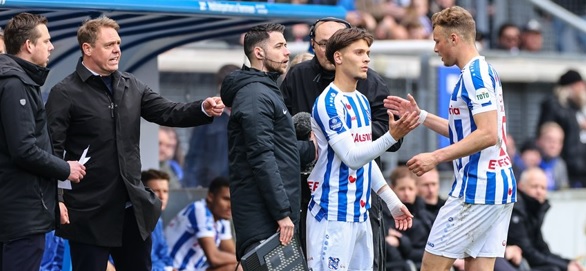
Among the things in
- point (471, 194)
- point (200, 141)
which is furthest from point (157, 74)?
point (471, 194)

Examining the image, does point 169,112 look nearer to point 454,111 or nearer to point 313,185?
point 313,185

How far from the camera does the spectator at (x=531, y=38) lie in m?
17.9

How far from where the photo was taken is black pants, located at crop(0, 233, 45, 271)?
7.25m

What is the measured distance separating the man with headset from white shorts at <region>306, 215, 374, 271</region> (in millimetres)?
328

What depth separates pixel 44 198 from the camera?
7.33 meters

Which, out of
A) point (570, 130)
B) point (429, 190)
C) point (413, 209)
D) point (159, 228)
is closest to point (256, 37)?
point (159, 228)

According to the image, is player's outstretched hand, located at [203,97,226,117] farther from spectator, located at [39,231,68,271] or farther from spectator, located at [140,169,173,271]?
spectator, located at [140,169,173,271]

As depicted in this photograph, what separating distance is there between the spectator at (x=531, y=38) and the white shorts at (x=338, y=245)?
34.0 feet

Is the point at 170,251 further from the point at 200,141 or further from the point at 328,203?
the point at 328,203

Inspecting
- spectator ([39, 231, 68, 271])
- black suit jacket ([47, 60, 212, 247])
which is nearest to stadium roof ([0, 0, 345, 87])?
black suit jacket ([47, 60, 212, 247])

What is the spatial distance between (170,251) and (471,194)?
11.5 ft

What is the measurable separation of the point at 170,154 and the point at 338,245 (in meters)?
4.19

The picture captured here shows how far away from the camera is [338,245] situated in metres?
7.80

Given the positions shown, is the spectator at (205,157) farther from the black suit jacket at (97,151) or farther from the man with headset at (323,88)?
the black suit jacket at (97,151)
